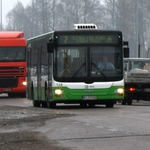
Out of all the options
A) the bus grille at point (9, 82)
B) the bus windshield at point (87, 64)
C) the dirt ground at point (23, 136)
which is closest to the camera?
the dirt ground at point (23, 136)

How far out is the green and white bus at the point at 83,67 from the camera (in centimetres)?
2475

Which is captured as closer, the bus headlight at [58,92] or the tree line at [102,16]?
the bus headlight at [58,92]

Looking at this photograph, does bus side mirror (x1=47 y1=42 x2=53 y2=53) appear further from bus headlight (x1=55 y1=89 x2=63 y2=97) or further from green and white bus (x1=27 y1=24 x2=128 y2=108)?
bus headlight (x1=55 y1=89 x2=63 y2=97)

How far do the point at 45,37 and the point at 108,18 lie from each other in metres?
104

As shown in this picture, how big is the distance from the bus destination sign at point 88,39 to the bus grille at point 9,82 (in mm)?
15080

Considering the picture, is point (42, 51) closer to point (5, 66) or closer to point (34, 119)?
point (34, 119)

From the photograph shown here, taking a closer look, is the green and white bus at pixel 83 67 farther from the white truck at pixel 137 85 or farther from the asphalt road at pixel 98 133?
the white truck at pixel 137 85

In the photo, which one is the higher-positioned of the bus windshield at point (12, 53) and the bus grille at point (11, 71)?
the bus windshield at point (12, 53)

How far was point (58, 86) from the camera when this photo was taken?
24.8 meters

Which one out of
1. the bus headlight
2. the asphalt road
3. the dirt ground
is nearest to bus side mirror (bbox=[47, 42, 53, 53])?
the bus headlight

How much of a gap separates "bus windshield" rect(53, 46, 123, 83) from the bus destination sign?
196mm

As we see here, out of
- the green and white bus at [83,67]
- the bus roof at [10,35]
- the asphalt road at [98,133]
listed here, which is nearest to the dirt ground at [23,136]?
the asphalt road at [98,133]

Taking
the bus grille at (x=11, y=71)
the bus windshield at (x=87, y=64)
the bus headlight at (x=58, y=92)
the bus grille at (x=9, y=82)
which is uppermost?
the bus windshield at (x=87, y=64)

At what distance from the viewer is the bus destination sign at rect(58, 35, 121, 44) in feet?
82.5
